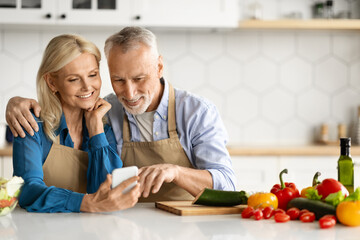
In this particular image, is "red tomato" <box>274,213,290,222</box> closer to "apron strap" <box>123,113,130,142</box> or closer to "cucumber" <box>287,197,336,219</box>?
"cucumber" <box>287,197,336,219</box>

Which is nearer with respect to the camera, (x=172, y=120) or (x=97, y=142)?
(x=97, y=142)

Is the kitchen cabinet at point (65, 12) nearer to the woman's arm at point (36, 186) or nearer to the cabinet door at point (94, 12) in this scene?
the cabinet door at point (94, 12)

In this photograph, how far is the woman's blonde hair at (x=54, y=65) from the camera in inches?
83.2

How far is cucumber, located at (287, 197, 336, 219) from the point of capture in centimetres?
154

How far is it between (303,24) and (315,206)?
2.41 m

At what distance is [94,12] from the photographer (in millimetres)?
3572

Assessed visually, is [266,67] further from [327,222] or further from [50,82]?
[327,222]

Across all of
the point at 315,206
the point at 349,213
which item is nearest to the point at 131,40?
the point at 315,206

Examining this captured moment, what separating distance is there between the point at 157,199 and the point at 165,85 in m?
0.52

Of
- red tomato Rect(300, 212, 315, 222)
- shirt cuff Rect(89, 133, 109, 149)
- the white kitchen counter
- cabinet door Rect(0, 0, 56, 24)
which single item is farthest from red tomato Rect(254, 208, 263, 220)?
cabinet door Rect(0, 0, 56, 24)

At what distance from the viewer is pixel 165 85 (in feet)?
7.77

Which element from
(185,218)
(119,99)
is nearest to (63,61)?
(119,99)

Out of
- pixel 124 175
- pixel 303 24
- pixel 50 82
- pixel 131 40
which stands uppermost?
pixel 303 24

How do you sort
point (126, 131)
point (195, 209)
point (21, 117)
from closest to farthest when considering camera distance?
point (195, 209) < point (21, 117) < point (126, 131)
